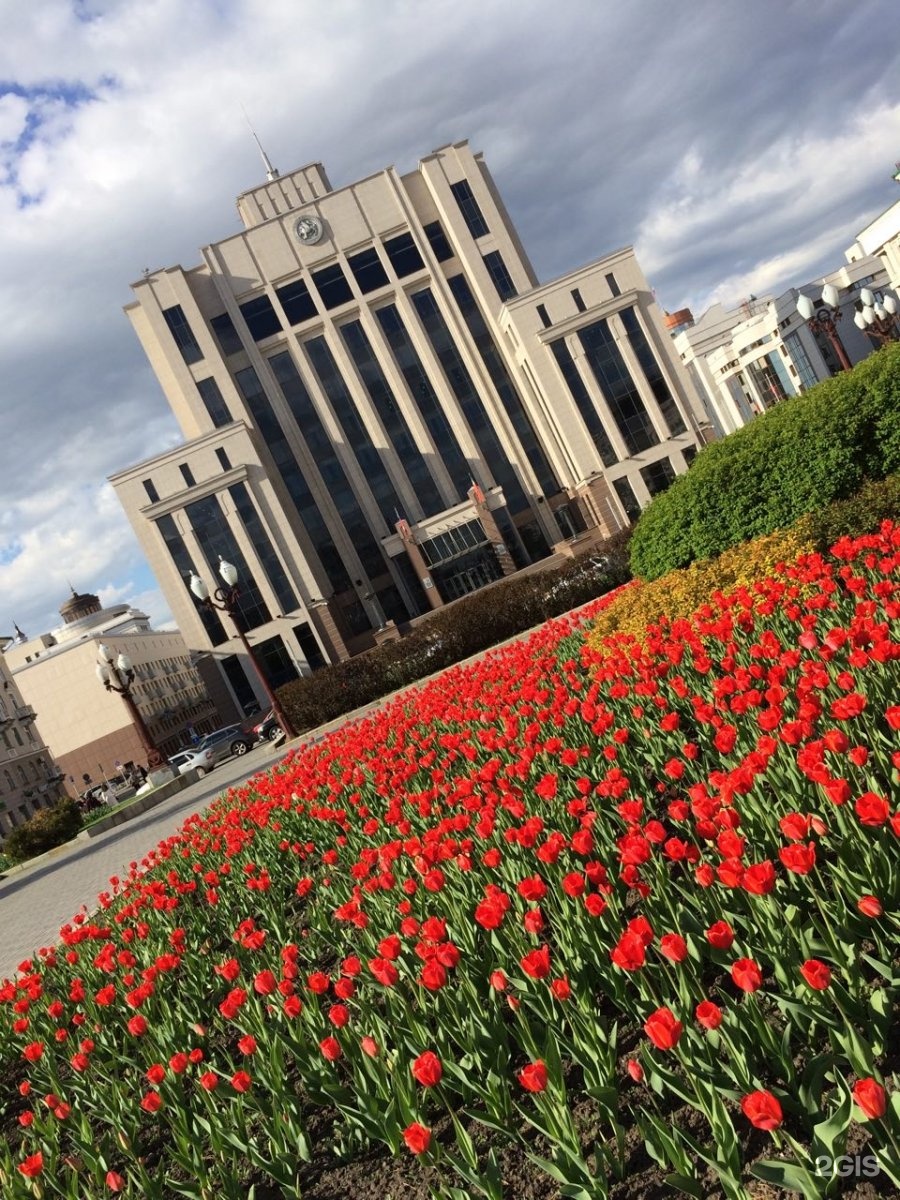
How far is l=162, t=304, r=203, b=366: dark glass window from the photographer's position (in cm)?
6172

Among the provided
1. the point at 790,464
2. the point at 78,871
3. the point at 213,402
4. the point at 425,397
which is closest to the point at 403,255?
the point at 425,397

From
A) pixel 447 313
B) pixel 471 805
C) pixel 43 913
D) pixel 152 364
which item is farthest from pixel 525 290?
pixel 471 805

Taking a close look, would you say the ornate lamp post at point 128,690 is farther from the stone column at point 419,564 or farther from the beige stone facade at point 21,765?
the beige stone facade at point 21,765

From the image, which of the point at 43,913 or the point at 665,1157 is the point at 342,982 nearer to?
the point at 665,1157

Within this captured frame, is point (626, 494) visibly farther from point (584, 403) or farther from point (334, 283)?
point (334, 283)

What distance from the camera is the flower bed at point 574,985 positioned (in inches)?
109

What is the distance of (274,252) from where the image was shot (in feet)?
209

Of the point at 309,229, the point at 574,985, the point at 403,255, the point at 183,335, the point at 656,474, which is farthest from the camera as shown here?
the point at 403,255

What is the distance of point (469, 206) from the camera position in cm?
6303

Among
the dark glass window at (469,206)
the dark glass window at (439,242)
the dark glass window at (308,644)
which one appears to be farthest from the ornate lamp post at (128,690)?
the dark glass window at (469,206)

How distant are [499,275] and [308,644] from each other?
1211 inches

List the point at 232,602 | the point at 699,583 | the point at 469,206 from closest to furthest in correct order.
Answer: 1. the point at 699,583
2. the point at 232,602
3. the point at 469,206

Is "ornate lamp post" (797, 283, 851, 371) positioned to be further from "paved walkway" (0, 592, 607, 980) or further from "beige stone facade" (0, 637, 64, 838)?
"beige stone facade" (0, 637, 64, 838)

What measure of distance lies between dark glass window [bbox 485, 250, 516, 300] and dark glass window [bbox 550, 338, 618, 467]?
8.59 metres
